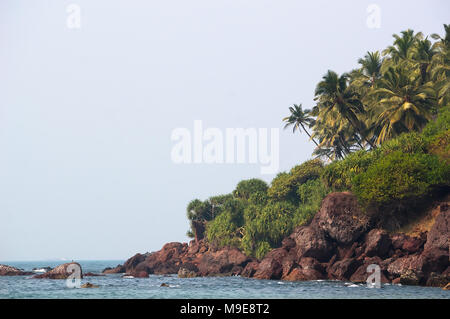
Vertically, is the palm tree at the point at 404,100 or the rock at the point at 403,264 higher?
the palm tree at the point at 404,100

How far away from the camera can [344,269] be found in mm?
42031

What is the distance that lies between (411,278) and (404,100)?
2108 cm

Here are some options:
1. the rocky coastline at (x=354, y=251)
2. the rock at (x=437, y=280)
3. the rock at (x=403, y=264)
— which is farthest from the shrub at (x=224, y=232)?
the rock at (x=437, y=280)

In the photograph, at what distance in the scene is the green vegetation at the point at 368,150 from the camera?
4319 centimetres

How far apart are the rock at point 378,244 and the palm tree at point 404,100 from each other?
13930 millimetres

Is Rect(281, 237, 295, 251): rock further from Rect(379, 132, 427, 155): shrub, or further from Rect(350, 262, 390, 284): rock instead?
Rect(379, 132, 427, 155): shrub

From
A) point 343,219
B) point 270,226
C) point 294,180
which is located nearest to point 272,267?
point 343,219

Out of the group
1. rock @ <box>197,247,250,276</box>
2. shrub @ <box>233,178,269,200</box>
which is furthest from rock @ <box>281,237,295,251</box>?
shrub @ <box>233,178,269,200</box>

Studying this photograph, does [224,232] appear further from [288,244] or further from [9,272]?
[9,272]

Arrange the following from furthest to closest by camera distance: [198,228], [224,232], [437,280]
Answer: [198,228]
[224,232]
[437,280]

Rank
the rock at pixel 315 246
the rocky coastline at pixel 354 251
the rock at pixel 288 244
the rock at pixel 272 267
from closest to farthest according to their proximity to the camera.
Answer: the rocky coastline at pixel 354 251, the rock at pixel 315 246, the rock at pixel 272 267, the rock at pixel 288 244

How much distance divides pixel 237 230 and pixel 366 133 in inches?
831

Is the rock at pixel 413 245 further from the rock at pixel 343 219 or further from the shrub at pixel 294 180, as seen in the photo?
the shrub at pixel 294 180
